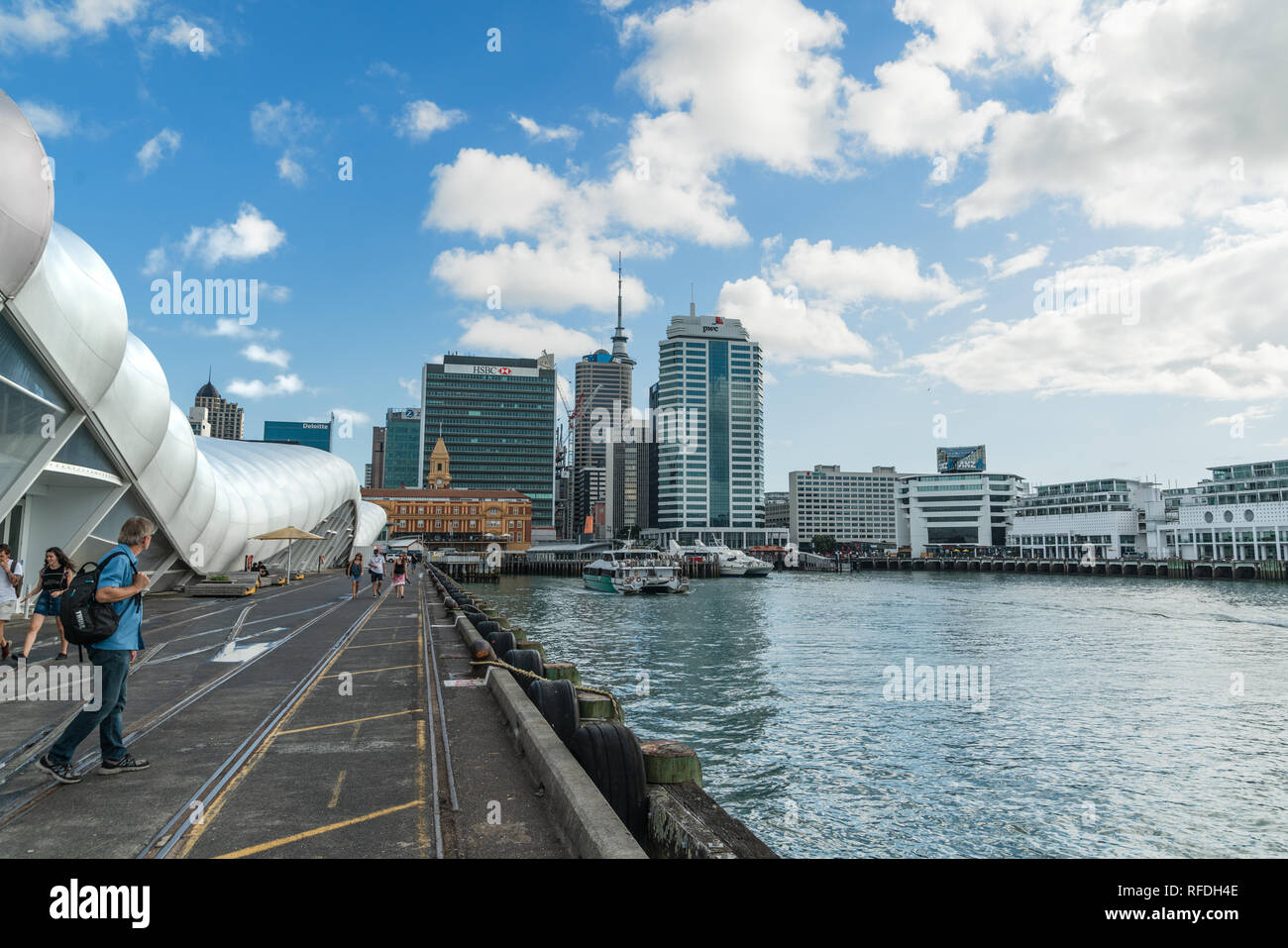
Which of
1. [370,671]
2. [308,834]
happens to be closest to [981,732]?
[370,671]

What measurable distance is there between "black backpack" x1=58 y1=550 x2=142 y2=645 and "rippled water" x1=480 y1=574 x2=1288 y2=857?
28.4 feet

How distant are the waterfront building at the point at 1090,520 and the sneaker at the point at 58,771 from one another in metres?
142

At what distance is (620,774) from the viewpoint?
22.5 feet

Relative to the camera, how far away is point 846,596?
66062 mm

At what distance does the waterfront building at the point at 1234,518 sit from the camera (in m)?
110

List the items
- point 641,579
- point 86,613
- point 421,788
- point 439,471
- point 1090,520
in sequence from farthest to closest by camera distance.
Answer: point 439,471 < point 1090,520 < point 641,579 < point 421,788 < point 86,613

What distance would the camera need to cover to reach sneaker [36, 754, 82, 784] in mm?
6448

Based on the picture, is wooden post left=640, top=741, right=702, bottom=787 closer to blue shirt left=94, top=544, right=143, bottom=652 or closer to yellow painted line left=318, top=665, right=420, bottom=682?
blue shirt left=94, top=544, right=143, bottom=652

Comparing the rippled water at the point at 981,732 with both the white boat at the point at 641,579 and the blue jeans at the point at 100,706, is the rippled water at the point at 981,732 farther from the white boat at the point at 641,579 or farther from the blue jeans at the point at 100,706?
the white boat at the point at 641,579

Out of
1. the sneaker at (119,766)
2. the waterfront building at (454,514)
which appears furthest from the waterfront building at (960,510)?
the sneaker at (119,766)

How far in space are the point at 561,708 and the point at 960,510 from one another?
178268mm

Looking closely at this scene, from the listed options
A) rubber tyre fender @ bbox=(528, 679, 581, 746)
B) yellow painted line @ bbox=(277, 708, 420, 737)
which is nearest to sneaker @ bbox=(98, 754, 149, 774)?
yellow painted line @ bbox=(277, 708, 420, 737)

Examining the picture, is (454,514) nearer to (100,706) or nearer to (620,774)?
(100,706)

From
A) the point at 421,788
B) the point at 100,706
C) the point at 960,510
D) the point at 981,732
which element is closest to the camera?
the point at 100,706
